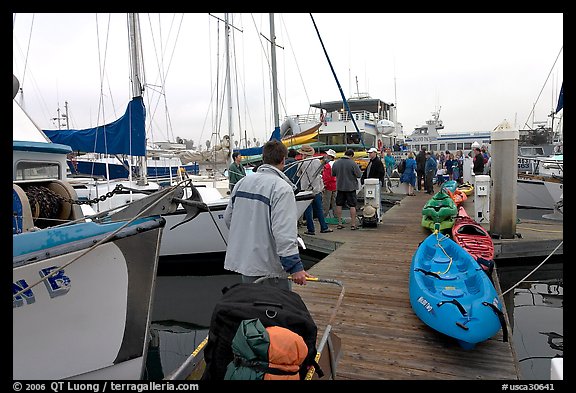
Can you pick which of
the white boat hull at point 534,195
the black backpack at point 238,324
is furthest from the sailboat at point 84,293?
the white boat hull at point 534,195

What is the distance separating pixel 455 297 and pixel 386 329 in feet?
2.84

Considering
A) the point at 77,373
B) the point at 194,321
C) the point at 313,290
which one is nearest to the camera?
the point at 77,373

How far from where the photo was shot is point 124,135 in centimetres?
889

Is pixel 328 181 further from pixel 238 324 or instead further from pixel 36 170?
pixel 238 324

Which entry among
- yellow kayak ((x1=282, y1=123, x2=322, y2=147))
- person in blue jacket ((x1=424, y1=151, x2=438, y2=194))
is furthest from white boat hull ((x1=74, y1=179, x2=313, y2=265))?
yellow kayak ((x1=282, y1=123, x2=322, y2=147))

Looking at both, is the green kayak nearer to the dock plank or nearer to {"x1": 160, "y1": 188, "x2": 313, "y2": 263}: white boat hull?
the dock plank

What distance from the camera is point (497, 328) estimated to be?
394cm

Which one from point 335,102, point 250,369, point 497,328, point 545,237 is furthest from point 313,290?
point 335,102

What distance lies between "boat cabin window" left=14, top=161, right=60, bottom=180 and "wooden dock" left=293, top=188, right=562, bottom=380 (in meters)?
3.83

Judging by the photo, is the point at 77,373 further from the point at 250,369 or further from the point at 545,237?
the point at 545,237

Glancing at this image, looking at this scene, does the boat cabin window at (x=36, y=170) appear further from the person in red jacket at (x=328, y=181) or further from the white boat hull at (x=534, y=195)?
the white boat hull at (x=534, y=195)

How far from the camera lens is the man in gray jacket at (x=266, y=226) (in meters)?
3.06

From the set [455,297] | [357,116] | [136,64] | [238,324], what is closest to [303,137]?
[357,116]
